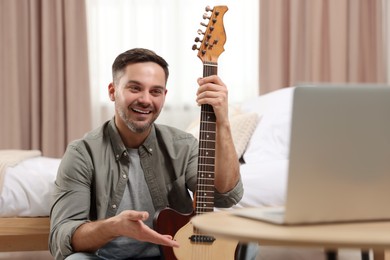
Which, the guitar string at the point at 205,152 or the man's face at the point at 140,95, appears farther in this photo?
the man's face at the point at 140,95

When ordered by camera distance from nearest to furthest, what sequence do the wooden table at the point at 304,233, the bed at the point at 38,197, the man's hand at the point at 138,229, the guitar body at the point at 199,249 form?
the wooden table at the point at 304,233
the man's hand at the point at 138,229
the guitar body at the point at 199,249
the bed at the point at 38,197

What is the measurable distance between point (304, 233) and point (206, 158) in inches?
41.5

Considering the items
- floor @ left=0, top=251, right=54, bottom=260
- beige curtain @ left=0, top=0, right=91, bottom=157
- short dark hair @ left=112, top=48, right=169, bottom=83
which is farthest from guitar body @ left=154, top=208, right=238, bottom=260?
beige curtain @ left=0, top=0, right=91, bottom=157

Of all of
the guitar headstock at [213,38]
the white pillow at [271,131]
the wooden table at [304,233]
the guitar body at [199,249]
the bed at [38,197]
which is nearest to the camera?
the wooden table at [304,233]

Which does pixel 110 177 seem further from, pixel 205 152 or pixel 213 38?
pixel 213 38

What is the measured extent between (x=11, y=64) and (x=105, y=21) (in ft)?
1.96

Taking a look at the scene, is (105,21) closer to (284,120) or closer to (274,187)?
(284,120)

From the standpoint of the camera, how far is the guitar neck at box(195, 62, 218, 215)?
1.98 m

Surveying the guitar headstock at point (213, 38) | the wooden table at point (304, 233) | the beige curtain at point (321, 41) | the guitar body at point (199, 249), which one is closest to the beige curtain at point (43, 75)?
the beige curtain at point (321, 41)

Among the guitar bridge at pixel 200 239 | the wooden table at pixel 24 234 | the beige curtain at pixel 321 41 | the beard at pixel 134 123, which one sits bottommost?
the wooden table at pixel 24 234

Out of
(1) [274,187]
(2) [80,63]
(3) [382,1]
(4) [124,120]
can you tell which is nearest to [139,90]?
(4) [124,120]

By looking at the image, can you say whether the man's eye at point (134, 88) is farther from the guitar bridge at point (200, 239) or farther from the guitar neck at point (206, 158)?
the guitar bridge at point (200, 239)

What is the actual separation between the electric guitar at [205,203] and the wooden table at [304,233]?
0.84 m

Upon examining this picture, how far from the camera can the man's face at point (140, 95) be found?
6.86ft
